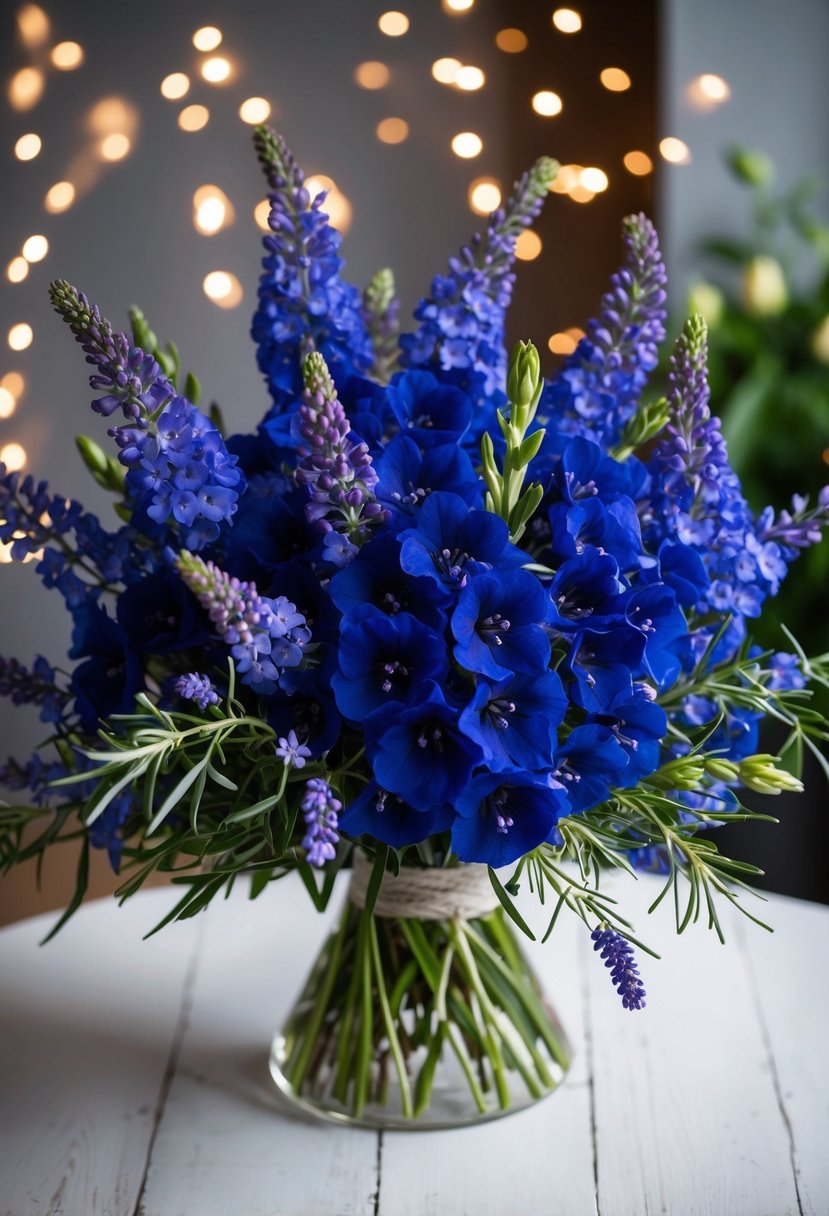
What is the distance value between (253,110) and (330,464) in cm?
115

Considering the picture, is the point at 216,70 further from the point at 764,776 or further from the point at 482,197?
the point at 764,776

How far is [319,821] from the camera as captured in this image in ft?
1.94

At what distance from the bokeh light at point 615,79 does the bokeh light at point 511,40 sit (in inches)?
6.4

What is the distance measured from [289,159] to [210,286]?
2.69 feet

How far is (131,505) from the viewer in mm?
832

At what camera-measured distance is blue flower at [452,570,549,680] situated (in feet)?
2.08

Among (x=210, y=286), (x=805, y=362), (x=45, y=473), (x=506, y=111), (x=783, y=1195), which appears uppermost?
(x=506, y=111)

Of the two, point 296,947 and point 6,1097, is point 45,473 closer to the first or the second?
point 296,947

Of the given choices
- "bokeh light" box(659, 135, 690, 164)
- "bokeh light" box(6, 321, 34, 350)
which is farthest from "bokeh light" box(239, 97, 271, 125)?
"bokeh light" box(659, 135, 690, 164)

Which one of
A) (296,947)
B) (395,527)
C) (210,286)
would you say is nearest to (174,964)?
(296,947)

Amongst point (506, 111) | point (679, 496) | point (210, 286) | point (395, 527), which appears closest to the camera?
point (395, 527)

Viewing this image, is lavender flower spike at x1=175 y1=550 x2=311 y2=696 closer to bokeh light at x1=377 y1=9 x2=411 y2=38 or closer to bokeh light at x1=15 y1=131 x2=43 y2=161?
bokeh light at x1=15 y1=131 x2=43 y2=161

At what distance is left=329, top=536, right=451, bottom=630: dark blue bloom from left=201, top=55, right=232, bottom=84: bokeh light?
1021 millimetres

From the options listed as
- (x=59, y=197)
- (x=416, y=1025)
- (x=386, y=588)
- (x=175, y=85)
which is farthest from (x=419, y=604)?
(x=175, y=85)
